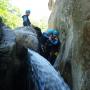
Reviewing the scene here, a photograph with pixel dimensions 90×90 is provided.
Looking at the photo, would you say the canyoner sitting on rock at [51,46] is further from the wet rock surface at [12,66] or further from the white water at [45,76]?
the wet rock surface at [12,66]

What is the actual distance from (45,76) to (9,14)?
10.2 metres

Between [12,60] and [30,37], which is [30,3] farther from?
[12,60]

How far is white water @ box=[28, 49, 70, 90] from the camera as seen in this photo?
8422 millimetres

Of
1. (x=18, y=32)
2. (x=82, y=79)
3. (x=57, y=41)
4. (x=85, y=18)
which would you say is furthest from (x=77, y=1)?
(x=18, y=32)

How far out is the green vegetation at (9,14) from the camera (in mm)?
16391

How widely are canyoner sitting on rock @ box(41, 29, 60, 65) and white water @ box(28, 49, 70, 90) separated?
6.30 ft

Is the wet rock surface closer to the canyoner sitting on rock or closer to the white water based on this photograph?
the white water

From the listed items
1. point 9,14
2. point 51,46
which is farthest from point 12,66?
point 9,14

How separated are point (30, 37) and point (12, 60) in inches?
153

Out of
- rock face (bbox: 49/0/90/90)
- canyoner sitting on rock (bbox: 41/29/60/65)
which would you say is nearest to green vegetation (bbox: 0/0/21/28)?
canyoner sitting on rock (bbox: 41/29/60/65)

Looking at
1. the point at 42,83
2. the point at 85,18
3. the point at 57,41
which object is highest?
the point at 85,18

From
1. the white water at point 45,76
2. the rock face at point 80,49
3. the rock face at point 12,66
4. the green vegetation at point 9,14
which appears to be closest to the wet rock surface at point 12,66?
Result: the rock face at point 12,66

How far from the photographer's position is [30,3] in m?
25.9

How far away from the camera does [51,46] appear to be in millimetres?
11086
